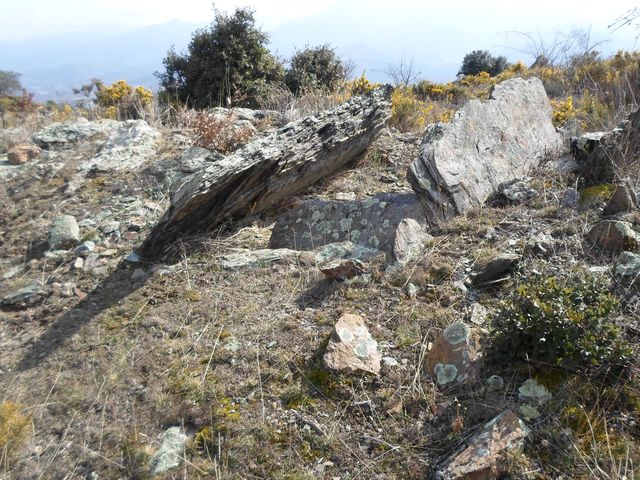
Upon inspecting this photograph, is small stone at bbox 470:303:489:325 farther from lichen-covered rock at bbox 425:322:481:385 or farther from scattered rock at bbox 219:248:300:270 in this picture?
scattered rock at bbox 219:248:300:270

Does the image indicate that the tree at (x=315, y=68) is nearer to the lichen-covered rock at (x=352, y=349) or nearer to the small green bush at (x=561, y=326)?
the lichen-covered rock at (x=352, y=349)

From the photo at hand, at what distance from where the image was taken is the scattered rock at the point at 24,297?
3.79 metres

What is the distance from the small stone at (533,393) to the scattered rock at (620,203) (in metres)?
1.93

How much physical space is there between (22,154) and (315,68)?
7.40m

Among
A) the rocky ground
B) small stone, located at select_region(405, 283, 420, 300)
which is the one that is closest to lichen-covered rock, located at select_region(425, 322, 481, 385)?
the rocky ground

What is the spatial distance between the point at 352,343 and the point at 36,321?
Result: 251 centimetres

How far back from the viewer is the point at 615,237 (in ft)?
10.9

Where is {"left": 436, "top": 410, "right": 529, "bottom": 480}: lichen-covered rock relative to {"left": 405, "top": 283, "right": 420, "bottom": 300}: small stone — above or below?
below

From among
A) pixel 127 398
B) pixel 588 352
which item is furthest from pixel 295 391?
pixel 588 352

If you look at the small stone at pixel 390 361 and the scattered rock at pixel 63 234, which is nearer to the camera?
the small stone at pixel 390 361

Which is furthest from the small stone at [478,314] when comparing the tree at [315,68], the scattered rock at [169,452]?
the tree at [315,68]

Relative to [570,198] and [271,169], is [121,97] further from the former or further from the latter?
[570,198]

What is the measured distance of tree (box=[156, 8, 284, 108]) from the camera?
33.1 feet

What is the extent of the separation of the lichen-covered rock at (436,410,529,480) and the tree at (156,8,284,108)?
8.77 metres
